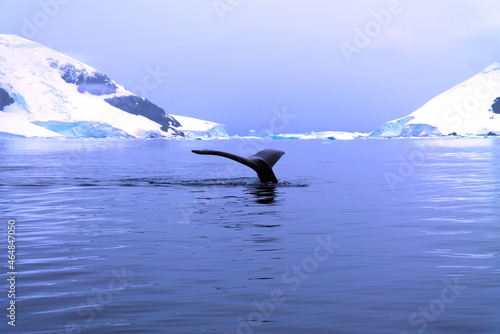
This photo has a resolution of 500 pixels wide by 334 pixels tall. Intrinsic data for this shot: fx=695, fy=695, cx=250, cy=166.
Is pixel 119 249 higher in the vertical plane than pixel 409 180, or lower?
lower

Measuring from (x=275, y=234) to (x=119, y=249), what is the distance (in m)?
3.11

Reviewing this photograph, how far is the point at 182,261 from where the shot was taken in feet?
32.8

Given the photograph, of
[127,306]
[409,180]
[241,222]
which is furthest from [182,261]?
[409,180]

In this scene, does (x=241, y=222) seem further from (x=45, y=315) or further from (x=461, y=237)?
(x=45, y=315)
